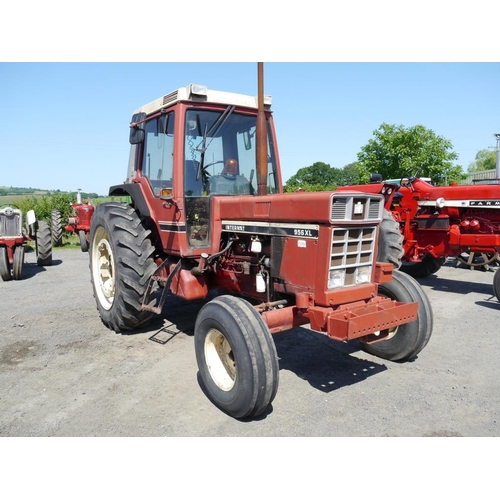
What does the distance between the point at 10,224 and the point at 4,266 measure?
1016 mm

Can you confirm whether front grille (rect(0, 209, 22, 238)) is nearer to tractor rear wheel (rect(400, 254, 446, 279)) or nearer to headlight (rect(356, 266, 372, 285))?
headlight (rect(356, 266, 372, 285))

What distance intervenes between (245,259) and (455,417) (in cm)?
222

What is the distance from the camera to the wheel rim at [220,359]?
11.6ft

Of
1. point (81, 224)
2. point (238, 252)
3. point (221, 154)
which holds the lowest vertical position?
point (81, 224)

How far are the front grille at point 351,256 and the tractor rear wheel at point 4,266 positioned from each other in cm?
785

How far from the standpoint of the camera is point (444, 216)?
757cm

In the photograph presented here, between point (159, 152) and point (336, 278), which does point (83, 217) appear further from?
→ point (336, 278)

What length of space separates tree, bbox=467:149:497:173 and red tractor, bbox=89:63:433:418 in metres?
34.1

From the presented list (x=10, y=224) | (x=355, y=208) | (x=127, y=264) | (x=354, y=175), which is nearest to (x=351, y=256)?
(x=355, y=208)

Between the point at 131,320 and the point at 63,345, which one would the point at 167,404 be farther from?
the point at 63,345

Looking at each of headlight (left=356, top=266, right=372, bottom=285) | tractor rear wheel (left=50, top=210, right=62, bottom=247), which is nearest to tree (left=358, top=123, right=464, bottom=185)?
tractor rear wheel (left=50, top=210, right=62, bottom=247)

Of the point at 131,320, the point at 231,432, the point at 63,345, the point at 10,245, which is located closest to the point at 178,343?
the point at 131,320

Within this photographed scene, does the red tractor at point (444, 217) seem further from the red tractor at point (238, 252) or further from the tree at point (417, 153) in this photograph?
the tree at point (417, 153)

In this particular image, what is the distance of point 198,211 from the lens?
456cm
